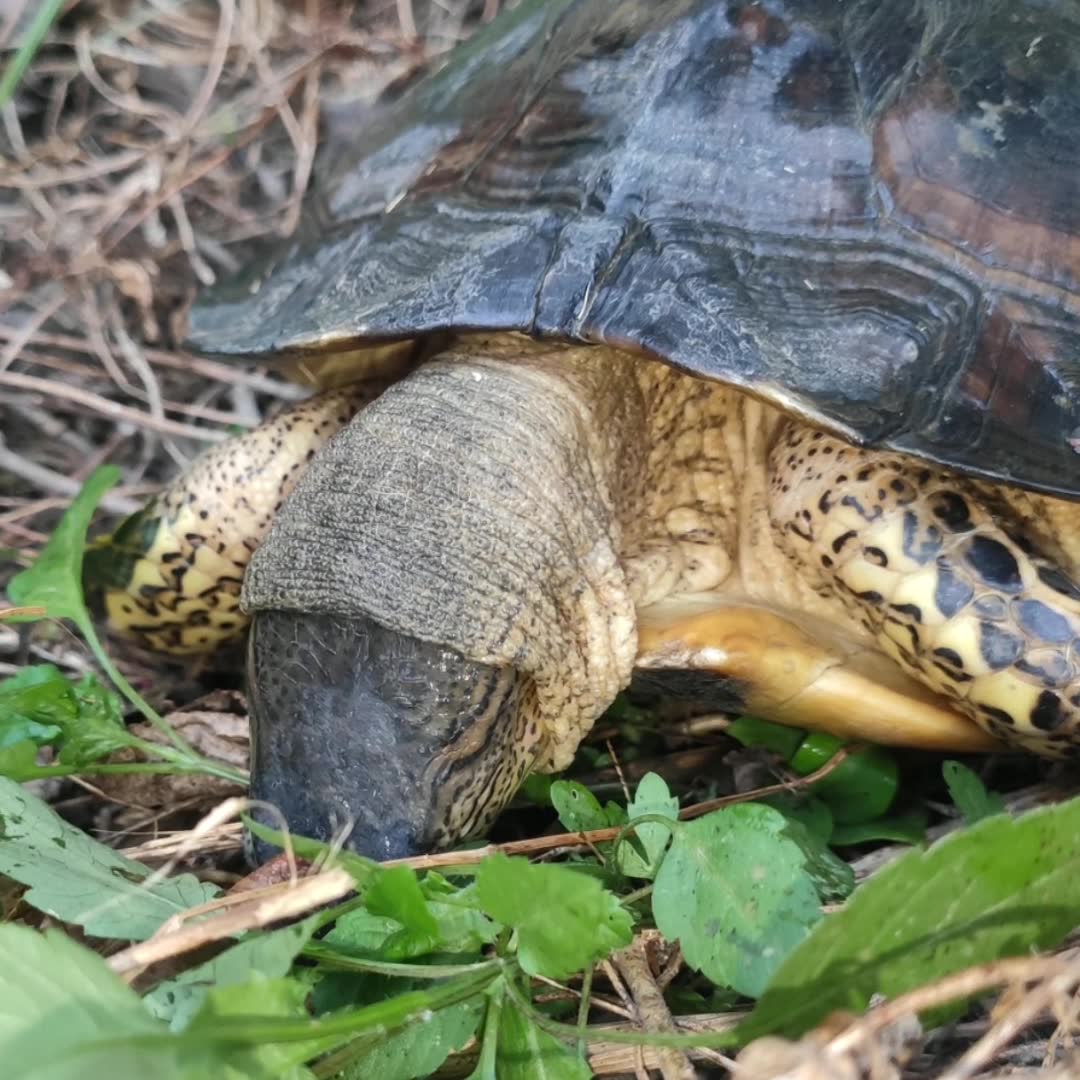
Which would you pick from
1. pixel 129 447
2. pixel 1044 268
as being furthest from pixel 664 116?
pixel 129 447

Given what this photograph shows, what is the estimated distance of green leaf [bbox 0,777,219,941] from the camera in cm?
101

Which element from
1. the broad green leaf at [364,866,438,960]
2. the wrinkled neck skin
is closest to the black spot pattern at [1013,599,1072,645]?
the wrinkled neck skin

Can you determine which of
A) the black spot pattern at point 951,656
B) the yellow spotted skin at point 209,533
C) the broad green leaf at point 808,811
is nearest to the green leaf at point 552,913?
the broad green leaf at point 808,811

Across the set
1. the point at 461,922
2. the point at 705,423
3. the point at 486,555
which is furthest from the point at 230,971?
the point at 705,423

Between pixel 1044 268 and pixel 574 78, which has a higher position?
pixel 574 78

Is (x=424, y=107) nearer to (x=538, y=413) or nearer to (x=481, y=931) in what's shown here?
(x=538, y=413)

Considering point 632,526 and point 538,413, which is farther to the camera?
point 632,526

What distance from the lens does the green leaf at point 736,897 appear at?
99cm

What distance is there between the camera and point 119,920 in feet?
3.29

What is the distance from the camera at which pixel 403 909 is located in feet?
3.24

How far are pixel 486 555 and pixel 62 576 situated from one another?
675 millimetres

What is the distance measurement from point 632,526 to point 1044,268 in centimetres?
64

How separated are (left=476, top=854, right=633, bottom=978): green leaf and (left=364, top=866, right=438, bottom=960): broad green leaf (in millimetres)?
62

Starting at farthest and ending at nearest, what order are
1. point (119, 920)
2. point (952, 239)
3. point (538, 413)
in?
point (538, 413) < point (952, 239) < point (119, 920)
